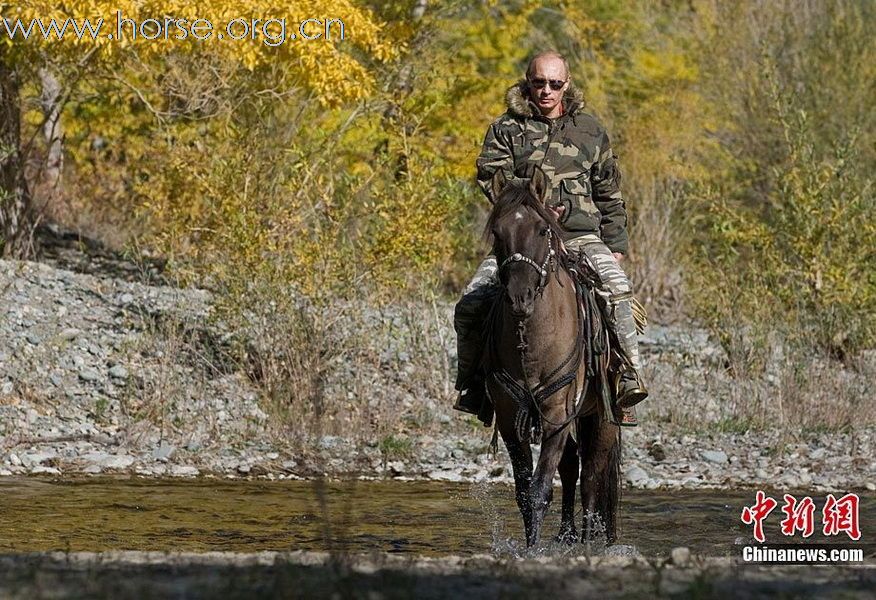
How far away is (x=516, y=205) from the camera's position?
7.88 m

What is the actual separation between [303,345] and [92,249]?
9981 millimetres

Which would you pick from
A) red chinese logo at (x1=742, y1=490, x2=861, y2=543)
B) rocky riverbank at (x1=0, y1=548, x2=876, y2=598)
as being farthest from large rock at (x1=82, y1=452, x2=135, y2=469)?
rocky riverbank at (x1=0, y1=548, x2=876, y2=598)

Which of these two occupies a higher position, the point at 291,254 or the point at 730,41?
the point at 730,41

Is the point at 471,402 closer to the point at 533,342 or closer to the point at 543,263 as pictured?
the point at 533,342

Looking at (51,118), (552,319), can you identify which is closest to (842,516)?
(552,319)

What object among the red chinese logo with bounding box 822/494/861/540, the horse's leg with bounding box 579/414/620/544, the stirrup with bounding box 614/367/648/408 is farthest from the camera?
the red chinese logo with bounding box 822/494/861/540

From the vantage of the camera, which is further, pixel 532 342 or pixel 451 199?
pixel 451 199

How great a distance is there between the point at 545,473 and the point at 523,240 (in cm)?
124

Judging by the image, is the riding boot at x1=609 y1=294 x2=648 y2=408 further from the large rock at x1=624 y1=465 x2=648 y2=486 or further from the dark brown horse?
the large rock at x1=624 y1=465 x2=648 y2=486

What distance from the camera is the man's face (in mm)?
8602

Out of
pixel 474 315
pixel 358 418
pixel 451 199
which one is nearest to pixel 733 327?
pixel 451 199

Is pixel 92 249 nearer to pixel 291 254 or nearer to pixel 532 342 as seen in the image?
pixel 291 254

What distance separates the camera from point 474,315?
848cm

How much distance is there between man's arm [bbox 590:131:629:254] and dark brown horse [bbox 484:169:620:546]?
760 millimetres
